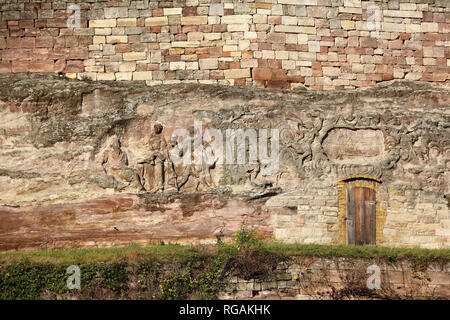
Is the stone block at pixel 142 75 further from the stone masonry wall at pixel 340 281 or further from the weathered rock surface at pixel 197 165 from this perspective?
the stone masonry wall at pixel 340 281

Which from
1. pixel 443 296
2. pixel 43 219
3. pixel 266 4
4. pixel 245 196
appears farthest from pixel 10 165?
pixel 443 296

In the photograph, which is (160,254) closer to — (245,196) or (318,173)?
(245,196)

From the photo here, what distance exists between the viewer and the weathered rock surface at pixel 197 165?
1112 centimetres

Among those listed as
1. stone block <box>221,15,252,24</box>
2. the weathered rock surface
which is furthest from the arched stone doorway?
stone block <box>221,15,252,24</box>

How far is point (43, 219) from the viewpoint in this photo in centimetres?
1102

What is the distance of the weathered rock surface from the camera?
11125 millimetres

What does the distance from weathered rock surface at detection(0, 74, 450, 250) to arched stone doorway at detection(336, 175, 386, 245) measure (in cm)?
15

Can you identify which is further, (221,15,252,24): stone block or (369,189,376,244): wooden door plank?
(221,15,252,24): stone block

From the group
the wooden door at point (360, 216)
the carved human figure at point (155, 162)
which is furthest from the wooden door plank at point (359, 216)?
the carved human figure at point (155, 162)

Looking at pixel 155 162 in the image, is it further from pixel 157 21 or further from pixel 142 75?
pixel 157 21

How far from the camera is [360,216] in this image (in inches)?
453

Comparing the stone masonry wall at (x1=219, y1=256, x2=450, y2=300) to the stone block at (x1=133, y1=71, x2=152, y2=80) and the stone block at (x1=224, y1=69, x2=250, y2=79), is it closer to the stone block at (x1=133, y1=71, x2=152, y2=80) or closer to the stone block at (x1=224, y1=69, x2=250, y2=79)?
the stone block at (x1=224, y1=69, x2=250, y2=79)

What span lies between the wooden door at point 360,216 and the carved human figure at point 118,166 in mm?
4397

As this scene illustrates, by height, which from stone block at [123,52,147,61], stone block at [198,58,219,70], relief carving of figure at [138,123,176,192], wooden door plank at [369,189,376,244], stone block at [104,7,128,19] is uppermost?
stone block at [104,7,128,19]
